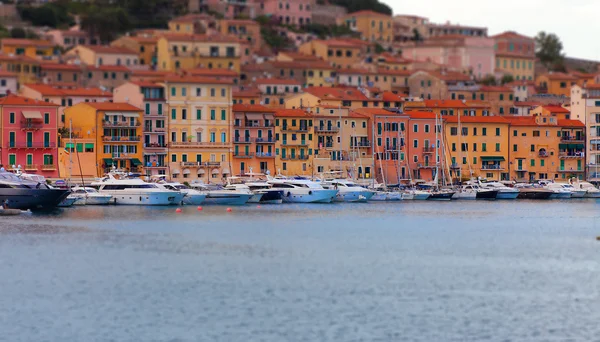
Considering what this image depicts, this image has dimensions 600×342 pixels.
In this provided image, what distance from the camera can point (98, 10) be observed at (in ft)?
511

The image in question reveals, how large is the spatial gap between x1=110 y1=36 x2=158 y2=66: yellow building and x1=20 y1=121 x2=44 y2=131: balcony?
41815 mm

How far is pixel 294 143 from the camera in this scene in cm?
10444

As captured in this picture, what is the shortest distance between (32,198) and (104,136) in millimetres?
19634

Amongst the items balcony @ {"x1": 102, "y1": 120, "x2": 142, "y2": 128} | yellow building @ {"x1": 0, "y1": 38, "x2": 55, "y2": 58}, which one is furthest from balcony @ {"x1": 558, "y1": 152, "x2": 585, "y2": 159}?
yellow building @ {"x1": 0, "y1": 38, "x2": 55, "y2": 58}

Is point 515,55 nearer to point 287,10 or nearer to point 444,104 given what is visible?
point 287,10

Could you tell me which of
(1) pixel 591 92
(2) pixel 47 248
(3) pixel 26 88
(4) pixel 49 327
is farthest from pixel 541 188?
(4) pixel 49 327

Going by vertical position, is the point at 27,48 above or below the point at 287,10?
below

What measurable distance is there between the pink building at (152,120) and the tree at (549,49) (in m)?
79.9

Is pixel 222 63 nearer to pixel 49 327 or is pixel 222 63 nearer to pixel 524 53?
pixel 524 53

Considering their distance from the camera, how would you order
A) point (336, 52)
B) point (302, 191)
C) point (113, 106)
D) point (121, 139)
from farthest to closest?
1. point (336, 52)
2. point (113, 106)
3. point (121, 139)
4. point (302, 191)

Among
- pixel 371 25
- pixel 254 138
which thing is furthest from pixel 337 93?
pixel 371 25

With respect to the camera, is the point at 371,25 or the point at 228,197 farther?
the point at 371,25

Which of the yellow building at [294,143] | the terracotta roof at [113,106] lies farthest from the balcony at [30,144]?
the yellow building at [294,143]

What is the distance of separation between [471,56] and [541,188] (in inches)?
2134
